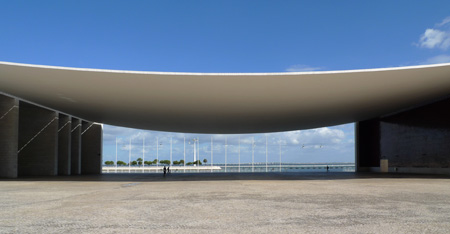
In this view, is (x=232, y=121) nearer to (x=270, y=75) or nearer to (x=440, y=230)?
(x=270, y=75)

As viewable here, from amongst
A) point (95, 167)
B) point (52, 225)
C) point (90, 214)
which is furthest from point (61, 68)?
point (95, 167)

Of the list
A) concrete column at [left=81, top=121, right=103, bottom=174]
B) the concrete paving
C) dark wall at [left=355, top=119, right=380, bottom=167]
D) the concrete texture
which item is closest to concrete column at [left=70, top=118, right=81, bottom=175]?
concrete column at [left=81, top=121, right=103, bottom=174]

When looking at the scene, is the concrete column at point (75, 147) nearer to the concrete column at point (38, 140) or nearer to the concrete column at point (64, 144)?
the concrete column at point (64, 144)

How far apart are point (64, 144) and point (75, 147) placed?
278 centimetres

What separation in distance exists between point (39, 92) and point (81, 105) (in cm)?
354

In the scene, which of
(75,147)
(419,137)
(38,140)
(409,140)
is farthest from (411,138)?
(75,147)

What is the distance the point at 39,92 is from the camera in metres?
17.5

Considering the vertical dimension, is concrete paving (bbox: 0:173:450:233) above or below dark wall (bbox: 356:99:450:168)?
below

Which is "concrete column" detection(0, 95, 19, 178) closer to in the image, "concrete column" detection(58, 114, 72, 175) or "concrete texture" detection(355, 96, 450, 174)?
"concrete column" detection(58, 114, 72, 175)

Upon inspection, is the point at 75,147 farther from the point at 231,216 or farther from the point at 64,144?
the point at 231,216

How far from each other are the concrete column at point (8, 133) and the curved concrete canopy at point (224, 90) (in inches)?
36.2

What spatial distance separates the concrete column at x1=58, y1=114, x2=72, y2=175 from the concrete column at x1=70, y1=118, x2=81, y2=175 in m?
2.13

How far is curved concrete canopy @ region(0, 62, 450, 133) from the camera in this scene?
1328 centimetres

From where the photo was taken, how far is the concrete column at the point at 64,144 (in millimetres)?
27812
